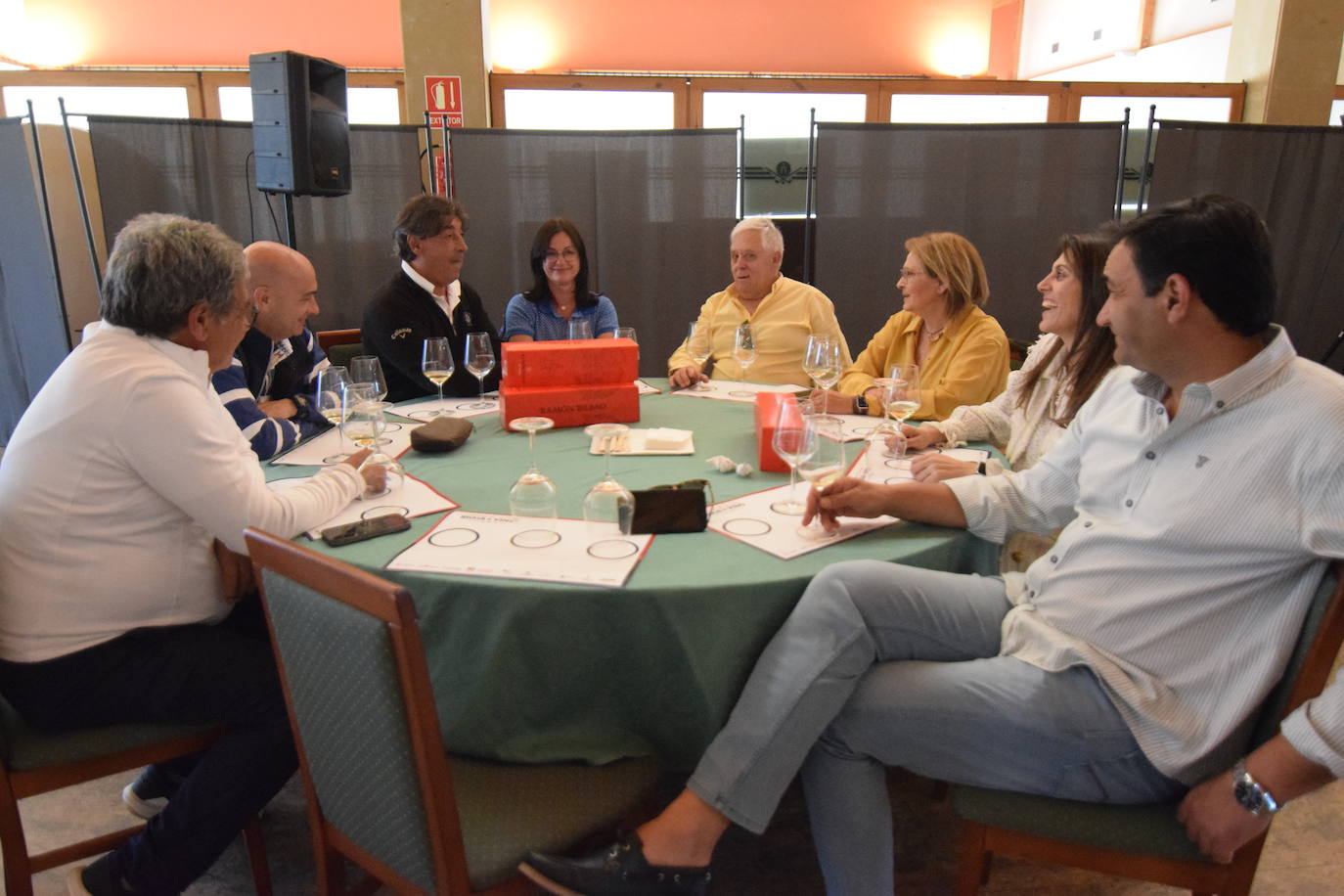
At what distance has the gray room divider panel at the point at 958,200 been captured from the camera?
539 centimetres

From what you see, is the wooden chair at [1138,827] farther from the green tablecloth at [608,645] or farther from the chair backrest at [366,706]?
the chair backrest at [366,706]

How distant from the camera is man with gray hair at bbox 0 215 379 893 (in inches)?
61.5

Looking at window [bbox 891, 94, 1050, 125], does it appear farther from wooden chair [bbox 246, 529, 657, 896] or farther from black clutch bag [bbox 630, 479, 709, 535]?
wooden chair [bbox 246, 529, 657, 896]

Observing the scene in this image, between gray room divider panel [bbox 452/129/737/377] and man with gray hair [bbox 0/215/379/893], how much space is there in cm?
393

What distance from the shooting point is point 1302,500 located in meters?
1.31

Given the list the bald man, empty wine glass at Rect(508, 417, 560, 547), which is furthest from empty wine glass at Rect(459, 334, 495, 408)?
empty wine glass at Rect(508, 417, 560, 547)

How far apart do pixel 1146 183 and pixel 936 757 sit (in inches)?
205

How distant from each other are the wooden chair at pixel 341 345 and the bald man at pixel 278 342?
61cm

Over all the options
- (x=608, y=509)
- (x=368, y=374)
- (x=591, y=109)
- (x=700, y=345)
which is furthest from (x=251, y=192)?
(x=608, y=509)

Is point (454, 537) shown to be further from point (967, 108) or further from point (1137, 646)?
point (967, 108)

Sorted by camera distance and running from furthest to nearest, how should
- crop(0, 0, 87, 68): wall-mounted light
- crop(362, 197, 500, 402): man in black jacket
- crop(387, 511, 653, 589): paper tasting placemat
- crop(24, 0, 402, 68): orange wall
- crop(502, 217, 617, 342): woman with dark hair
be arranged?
crop(24, 0, 402, 68): orange wall → crop(0, 0, 87, 68): wall-mounted light → crop(502, 217, 617, 342): woman with dark hair → crop(362, 197, 500, 402): man in black jacket → crop(387, 511, 653, 589): paper tasting placemat

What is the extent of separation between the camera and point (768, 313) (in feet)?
12.7

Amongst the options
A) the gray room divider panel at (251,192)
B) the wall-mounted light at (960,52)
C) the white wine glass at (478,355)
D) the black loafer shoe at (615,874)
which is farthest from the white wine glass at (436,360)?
the wall-mounted light at (960,52)

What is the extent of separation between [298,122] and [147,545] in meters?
3.24
